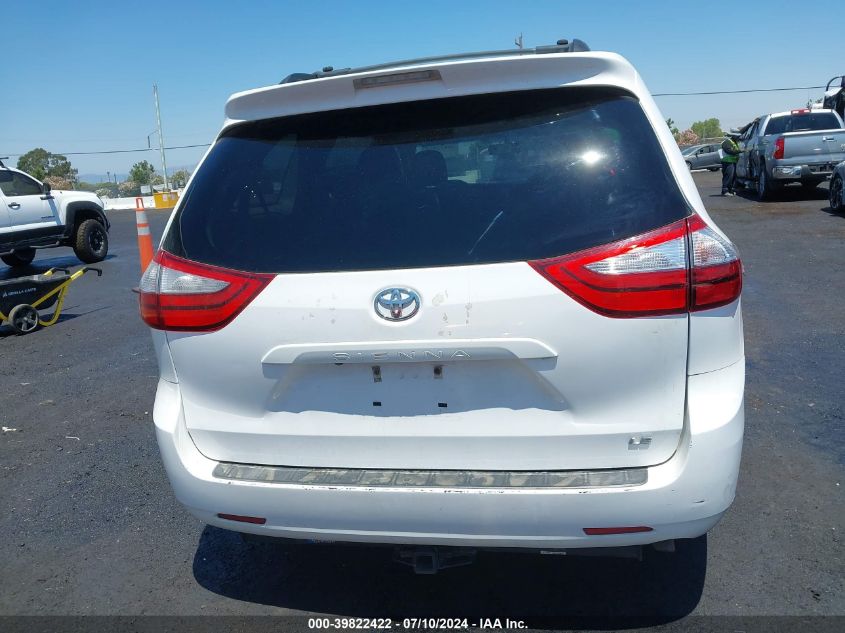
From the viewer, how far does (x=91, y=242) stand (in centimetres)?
1489

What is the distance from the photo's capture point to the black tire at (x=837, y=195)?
1336cm

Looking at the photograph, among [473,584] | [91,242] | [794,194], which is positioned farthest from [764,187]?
[473,584]

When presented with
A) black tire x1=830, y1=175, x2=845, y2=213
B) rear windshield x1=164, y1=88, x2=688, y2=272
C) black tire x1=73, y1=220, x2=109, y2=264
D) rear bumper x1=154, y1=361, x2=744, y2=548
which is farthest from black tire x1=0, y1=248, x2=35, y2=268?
black tire x1=830, y1=175, x2=845, y2=213

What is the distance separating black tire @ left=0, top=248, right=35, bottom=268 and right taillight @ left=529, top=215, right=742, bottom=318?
1551 cm

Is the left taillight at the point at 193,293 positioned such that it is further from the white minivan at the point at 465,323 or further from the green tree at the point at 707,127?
the green tree at the point at 707,127

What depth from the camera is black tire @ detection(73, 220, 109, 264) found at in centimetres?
1468

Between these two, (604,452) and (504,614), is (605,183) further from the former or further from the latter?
(504,614)

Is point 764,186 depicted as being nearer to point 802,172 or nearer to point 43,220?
point 802,172

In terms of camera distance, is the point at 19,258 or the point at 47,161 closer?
the point at 19,258

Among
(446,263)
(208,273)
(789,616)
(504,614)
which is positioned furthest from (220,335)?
(789,616)

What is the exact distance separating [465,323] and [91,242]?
47.0 feet

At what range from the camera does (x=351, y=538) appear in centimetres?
252

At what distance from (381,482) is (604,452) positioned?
0.72m

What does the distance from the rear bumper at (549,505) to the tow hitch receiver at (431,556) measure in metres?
0.14
